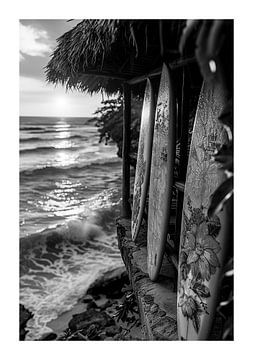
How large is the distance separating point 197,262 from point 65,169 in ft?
42.7

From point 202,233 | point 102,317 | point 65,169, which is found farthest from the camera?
point 65,169

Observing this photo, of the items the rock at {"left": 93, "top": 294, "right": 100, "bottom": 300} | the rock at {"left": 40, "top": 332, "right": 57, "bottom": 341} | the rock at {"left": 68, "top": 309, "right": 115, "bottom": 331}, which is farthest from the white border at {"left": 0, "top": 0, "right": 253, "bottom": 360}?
the rock at {"left": 93, "top": 294, "right": 100, "bottom": 300}

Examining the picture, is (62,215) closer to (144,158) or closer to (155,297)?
(144,158)

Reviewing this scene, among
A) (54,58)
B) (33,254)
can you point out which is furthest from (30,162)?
(54,58)

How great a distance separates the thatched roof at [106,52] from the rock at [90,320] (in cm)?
267

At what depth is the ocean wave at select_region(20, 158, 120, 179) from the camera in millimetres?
13203

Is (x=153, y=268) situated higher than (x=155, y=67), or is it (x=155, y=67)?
(x=155, y=67)

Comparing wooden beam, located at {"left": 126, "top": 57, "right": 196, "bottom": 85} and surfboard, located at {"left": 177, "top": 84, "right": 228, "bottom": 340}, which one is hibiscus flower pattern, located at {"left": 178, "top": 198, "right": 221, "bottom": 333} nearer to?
surfboard, located at {"left": 177, "top": 84, "right": 228, "bottom": 340}

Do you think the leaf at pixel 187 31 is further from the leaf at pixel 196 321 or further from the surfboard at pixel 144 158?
the surfboard at pixel 144 158

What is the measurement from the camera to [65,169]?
14.1 meters

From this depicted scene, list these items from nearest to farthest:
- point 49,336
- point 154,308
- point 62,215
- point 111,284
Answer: point 154,308 < point 49,336 < point 111,284 < point 62,215

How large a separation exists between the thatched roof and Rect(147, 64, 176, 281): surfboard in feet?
0.87
